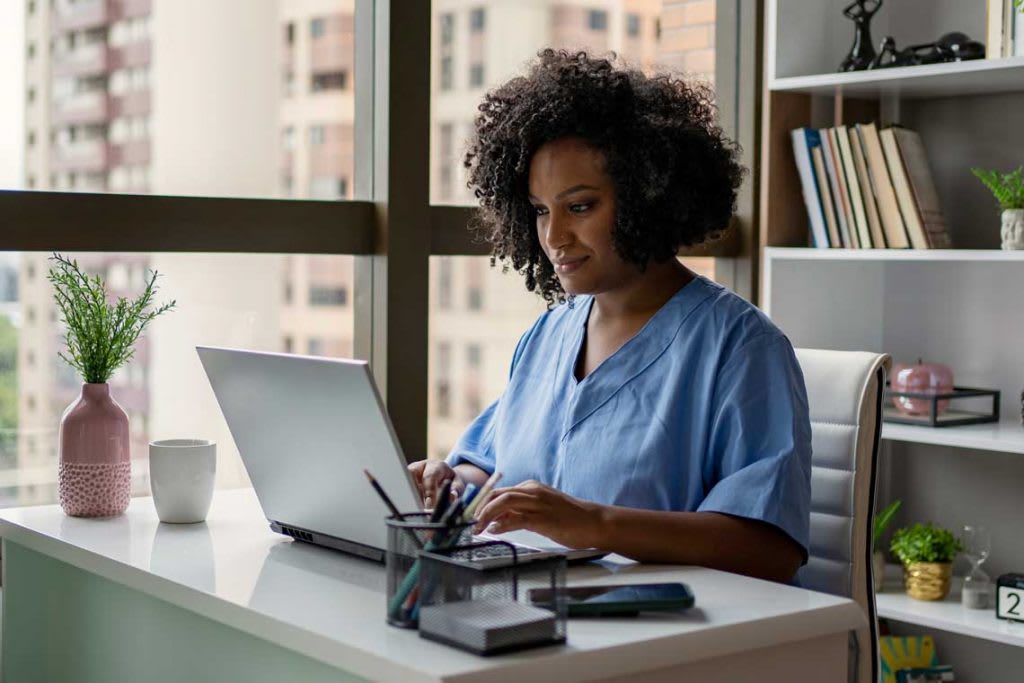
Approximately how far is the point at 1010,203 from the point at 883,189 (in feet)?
0.95

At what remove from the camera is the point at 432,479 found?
195 centimetres

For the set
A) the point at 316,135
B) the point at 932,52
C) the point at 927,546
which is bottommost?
the point at 927,546

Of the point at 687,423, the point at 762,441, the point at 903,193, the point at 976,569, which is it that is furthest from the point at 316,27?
the point at 976,569

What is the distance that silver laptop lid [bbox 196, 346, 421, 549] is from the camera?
1.51 metres

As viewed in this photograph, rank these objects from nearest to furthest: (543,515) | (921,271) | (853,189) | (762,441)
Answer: (543,515), (762,441), (853,189), (921,271)

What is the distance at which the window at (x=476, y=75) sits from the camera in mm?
2754

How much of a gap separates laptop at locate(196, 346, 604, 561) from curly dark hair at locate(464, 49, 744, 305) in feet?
1.77

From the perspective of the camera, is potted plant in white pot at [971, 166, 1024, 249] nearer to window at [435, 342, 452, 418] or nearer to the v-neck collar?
the v-neck collar

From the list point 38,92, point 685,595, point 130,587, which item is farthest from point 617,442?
point 38,92

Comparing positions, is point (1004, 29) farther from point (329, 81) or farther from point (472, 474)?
point (472, 474)

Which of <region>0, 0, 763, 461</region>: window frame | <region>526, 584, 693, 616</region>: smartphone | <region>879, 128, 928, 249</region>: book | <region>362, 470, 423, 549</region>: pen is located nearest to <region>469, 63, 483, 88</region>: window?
<region>0, 0, 763, 461</region>: window frame

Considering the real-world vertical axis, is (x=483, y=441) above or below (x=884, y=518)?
above

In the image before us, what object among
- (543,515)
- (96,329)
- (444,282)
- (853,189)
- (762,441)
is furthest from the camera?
(853,189)

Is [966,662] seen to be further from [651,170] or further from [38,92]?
[38,92]
